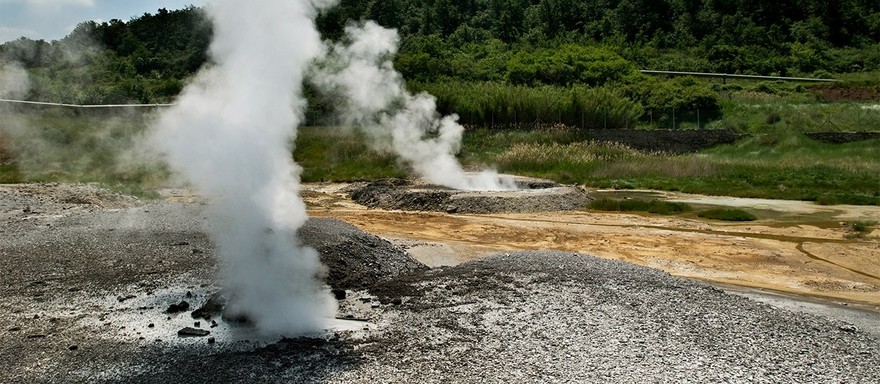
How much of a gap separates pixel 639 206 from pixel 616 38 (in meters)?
62.2

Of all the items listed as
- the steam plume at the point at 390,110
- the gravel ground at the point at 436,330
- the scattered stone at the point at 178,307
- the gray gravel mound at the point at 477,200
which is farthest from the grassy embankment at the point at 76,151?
the scattered stone at the point at 178,307

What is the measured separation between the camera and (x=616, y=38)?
9012cm

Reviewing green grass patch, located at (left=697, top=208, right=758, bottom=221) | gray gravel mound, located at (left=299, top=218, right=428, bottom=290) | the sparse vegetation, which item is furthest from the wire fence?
the sparse vegetation

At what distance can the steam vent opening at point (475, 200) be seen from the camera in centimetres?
3156

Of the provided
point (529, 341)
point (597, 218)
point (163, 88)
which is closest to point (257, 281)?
point (529, 341)

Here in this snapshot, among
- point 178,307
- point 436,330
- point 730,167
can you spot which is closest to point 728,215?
point 730,167

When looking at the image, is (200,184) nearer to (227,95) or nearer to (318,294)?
(227,95)

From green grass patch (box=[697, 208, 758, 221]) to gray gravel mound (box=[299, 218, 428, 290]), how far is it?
14.6 meters

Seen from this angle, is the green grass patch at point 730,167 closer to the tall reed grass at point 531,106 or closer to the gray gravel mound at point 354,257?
the tall reed grass at point 531,106

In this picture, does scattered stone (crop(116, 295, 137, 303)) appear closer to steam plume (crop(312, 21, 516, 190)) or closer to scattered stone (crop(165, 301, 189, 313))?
scattered stone (crop(165, 301, 189, 313))

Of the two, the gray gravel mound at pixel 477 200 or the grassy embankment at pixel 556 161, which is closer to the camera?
the grassy embankment at pixel 556 161

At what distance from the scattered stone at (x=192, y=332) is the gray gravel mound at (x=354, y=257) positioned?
11.4 ft

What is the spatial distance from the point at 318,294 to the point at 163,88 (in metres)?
13.4

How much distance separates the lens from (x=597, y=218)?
29516 mm
